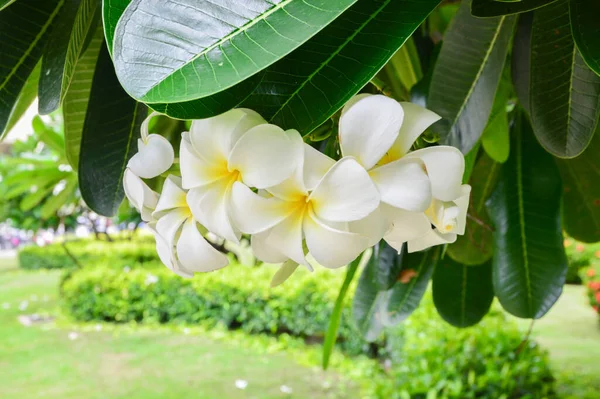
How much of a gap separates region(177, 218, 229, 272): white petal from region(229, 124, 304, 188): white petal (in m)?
0.05

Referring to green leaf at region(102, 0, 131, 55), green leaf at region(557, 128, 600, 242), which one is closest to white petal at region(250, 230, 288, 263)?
green leaf at region(102, 0, 131, 55)

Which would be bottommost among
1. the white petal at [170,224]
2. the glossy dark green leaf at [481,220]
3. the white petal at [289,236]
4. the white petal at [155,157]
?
the glossy dark green leaf at [481,220]

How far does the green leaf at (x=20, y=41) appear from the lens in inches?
14.7

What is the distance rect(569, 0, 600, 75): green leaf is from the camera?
306mm

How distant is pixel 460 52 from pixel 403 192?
0.82ft

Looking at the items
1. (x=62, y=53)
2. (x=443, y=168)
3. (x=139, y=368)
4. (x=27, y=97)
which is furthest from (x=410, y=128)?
(x=139, y=368)

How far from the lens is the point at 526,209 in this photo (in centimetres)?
65

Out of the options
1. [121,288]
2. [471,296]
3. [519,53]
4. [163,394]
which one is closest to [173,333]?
[121,288]

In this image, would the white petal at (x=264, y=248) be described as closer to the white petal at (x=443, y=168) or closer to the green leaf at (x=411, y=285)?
the white petal at (x=443, y=168)

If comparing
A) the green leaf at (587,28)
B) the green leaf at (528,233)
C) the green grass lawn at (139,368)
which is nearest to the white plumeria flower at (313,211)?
the green leaf at (587,28)

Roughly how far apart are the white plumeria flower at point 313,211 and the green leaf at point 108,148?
0.18m

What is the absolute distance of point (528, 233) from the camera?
25.1 inches

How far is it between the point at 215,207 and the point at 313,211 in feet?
0.16

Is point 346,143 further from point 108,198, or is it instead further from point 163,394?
point 163,394
